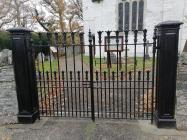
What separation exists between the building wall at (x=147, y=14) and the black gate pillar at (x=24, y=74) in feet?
36.9

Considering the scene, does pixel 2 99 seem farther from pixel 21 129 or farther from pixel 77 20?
pixel 77 20

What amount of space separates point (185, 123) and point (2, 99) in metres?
4.04

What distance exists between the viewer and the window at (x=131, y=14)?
50.0 feet

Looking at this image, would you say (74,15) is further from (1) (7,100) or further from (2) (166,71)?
(2) (166,71)

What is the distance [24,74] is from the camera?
3852 mm

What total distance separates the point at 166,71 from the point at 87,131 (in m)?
1.76

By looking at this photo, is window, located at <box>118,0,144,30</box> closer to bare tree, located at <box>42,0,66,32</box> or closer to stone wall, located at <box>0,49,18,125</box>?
bare tree, located at <box>42,0,66,32</box>

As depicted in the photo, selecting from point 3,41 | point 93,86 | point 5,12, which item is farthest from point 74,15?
point 93,86

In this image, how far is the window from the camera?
15.2 m

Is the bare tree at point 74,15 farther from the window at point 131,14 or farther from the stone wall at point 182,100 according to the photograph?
the stone wall at point 182,100

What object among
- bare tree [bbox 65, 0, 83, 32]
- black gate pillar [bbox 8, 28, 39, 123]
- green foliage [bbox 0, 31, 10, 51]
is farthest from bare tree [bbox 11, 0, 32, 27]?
black gate pillar [bbox 8, 28, 39, 123]

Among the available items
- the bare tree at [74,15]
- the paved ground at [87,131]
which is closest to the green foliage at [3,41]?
the paved ground at [87,131]

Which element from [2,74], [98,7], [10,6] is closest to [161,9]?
[98,7]

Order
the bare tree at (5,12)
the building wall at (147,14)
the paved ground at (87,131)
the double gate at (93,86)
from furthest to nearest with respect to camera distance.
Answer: the bare tree at (5,12) → the building wall at (147,14) → the double gate at (93,86) → the paved ground at (87,131)
